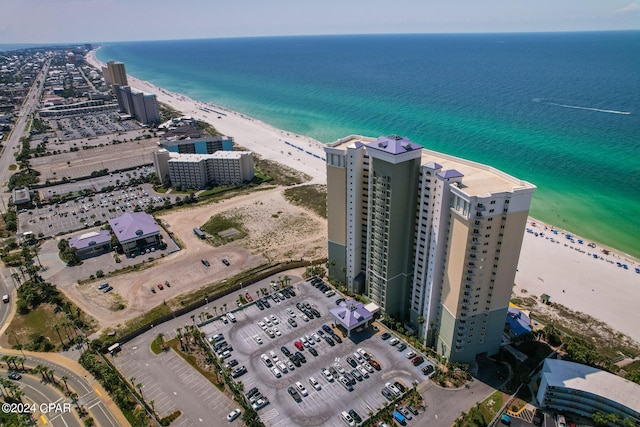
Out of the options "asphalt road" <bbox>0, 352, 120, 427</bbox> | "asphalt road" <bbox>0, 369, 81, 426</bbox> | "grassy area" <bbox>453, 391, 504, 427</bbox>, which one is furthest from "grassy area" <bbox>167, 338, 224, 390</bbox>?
"grassy area" <bbox>453, 391, 504, 427</bbox>

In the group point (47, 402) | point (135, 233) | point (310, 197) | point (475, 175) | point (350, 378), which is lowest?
point (310, 197)

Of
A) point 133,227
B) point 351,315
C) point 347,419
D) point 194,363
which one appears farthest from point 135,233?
point 347,419

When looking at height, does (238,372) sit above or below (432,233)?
below

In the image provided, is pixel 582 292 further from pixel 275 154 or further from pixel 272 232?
pixel 275 154

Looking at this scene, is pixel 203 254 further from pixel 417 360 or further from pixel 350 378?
pixel 417 360

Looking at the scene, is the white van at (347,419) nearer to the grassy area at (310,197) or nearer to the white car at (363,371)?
the white car at (363,371)

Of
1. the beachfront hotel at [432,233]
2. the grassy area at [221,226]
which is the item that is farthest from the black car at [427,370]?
the grassy area at [221,226]

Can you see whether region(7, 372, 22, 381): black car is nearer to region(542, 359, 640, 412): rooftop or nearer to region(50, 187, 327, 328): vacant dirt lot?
region(50, 187, 327, 328): vacant dirt lot
